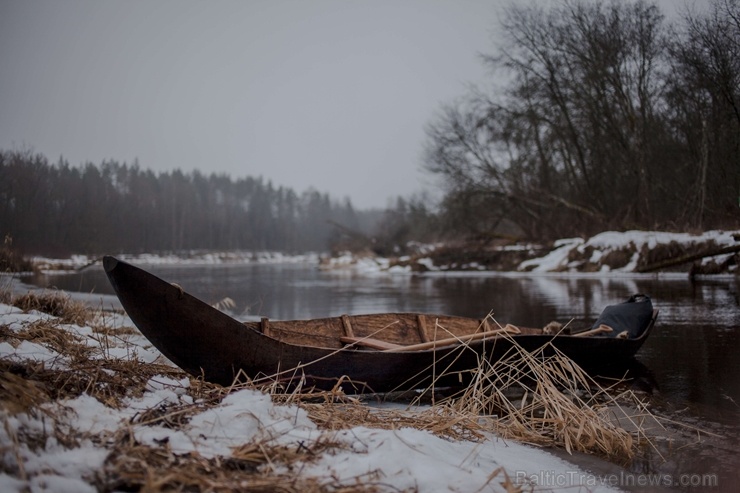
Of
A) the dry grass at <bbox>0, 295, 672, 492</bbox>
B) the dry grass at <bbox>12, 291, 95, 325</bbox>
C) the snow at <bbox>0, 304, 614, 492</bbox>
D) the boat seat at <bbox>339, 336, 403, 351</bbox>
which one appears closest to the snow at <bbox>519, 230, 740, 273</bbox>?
the boat seat at <bbox>339, 336, 403, 351</bbox>

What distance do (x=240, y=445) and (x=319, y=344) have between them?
2316 mm

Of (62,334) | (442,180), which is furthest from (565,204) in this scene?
(62,334)

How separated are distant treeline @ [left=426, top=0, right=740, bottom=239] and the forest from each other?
65 mm

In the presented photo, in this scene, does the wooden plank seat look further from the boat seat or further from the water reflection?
the water reflection

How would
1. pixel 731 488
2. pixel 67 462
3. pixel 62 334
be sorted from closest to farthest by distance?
pixel 67 462 < pixel 731 488 < pixel 62 334

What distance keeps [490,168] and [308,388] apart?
2433cm

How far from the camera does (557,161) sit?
26422 millimetres

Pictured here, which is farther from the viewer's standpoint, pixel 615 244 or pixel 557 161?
pixel 557 161

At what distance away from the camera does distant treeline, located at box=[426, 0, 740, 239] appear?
46.0 feet

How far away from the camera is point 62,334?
3457 mm

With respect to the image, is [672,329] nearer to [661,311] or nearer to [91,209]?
[661,311]

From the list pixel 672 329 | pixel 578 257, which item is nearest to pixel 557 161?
pixel 578 257

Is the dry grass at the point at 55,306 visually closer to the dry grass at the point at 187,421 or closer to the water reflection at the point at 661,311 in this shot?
the water reflection at the point at 661,311

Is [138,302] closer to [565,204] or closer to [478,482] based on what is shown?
[478,482]
